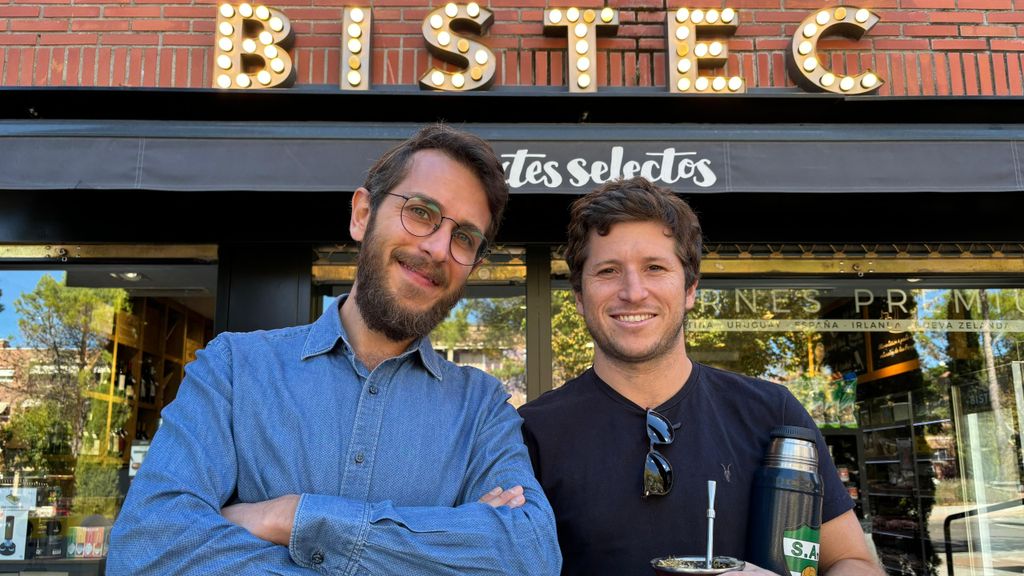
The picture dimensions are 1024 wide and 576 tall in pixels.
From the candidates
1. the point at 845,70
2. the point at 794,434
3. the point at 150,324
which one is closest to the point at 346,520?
the point at 794,434

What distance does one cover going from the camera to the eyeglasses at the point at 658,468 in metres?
1.77

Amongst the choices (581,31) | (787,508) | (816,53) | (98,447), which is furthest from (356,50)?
(787,508)

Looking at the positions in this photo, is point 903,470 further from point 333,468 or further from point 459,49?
point 333,468

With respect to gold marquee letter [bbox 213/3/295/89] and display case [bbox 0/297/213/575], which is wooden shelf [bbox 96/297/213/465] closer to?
display case [bbox 0/297/213/575]

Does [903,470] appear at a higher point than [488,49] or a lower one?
lower

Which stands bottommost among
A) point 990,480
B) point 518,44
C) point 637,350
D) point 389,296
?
point 990,480

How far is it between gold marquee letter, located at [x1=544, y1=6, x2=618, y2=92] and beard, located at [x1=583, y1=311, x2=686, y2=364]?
2.33 meters

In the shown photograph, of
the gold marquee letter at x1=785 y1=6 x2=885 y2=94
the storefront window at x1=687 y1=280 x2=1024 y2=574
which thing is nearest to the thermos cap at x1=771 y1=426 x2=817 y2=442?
the gold marquee letter at x1=785 y1=6 x2=885 y2=94

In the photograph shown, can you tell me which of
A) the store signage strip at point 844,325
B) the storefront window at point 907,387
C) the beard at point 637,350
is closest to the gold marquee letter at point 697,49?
the storefront window at point 907,387

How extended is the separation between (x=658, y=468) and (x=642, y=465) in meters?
0.08

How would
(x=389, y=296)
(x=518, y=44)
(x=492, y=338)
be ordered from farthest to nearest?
(x=492, y=338) → (x=518, y=44) → (x=389, y=296)

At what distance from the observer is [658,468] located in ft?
5.85

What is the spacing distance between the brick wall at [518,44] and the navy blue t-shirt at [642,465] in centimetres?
262

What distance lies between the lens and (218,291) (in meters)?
4.03
